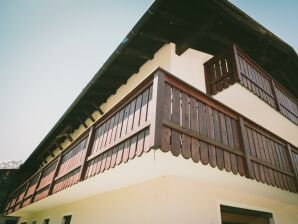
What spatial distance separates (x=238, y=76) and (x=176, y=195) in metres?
3.56

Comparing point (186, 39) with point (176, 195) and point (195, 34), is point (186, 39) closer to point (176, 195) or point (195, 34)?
point (195, 34)

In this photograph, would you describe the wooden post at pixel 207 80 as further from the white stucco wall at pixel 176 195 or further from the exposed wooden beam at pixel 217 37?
the white stucco wall at pixel 176 195

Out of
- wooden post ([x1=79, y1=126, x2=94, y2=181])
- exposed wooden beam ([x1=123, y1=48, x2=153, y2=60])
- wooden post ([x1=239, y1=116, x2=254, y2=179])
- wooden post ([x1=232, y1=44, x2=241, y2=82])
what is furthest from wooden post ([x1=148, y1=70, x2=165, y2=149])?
exposed wooden beam ([x1=123, y1=48, x2=153, y2=60])

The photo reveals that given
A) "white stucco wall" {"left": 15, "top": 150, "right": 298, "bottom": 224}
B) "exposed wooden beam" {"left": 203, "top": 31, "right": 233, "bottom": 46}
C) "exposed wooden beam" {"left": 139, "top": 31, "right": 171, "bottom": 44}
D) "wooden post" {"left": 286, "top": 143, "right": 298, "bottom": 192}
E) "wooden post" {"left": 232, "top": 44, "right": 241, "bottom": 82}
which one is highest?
"exposed wooden beam" {"left": 203, "top": 31, "right": 233, "bottom": 46}

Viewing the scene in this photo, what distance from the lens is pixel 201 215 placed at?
15.5 ft

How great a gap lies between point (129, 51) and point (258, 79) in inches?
167

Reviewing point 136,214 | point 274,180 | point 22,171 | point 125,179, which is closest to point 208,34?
point 274,180

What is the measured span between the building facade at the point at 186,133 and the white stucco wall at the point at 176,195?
0.09ft

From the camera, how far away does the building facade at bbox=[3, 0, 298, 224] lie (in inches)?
152

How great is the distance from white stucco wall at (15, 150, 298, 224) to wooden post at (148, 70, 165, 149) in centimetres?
35

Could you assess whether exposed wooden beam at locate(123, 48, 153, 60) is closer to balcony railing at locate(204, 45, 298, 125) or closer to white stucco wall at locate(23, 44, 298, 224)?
white stucco wall at locate(23, 44, 298, 224)

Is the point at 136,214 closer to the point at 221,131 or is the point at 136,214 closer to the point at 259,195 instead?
the point at 221,131

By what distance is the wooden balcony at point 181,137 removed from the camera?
3498mm

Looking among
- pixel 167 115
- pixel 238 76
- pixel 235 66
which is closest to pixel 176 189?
pixel 167 115
